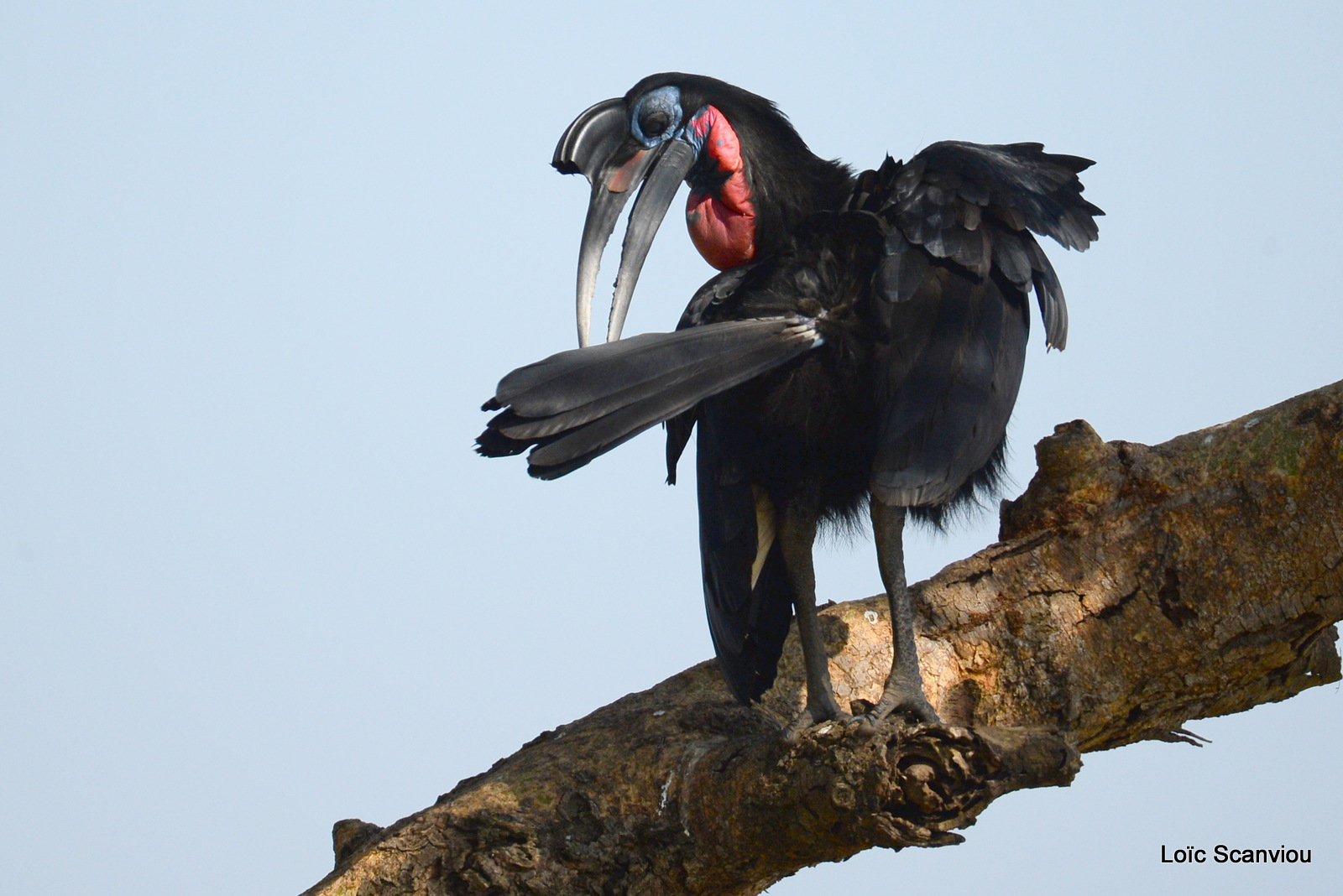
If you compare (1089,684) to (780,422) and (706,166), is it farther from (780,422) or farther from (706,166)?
(706,166)

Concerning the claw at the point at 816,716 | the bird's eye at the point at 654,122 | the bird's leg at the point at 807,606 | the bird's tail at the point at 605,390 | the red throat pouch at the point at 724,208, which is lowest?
the claw at the point at 816,716

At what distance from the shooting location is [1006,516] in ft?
12.9

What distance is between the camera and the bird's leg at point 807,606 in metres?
3.42

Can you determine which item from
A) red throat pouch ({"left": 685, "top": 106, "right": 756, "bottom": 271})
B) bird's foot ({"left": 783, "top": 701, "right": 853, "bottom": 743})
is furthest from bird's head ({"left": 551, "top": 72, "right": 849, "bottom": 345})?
bird's foot ({"left": 783, "top": 701, "right": 853, "bottom": 743})

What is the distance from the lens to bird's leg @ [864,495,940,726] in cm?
326

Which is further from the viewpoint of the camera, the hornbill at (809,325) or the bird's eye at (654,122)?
the bird's eye at (654,122)

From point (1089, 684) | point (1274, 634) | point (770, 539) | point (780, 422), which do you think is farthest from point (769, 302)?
point (1274, 634)

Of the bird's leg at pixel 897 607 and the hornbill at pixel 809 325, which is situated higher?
the hornbill at pixel 809 325

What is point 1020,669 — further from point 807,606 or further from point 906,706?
point 807,606

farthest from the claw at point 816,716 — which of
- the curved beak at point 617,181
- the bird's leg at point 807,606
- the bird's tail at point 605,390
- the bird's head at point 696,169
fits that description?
the bird's head at point 696,169

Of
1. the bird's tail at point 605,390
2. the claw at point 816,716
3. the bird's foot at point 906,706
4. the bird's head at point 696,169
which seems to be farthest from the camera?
the bird's head at point 696,169

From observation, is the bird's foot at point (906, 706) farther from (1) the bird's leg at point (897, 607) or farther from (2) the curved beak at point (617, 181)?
(2) the curved beak at point (617, 181)

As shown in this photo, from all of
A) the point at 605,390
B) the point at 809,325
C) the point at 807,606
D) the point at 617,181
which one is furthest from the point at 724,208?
the point at 807,606

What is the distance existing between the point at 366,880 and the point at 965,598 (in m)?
1.66
